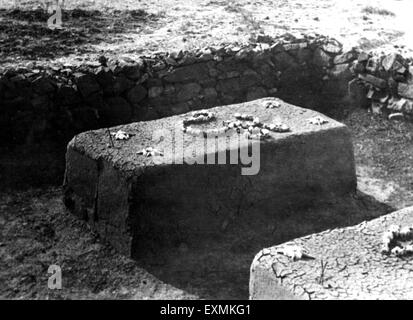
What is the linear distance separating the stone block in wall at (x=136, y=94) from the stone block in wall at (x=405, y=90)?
10.1 feet

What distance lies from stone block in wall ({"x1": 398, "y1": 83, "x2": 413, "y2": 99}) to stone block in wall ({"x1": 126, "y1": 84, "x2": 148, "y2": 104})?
3076mm

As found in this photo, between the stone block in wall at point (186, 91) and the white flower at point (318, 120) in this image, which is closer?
the white flower at point (318, 120)

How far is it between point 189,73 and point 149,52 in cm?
80

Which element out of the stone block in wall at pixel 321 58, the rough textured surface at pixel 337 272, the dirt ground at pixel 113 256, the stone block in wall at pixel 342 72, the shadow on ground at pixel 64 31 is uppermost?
the rough textured surface at pixel 337 272

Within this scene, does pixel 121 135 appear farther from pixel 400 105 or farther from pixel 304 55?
pixel 400 105

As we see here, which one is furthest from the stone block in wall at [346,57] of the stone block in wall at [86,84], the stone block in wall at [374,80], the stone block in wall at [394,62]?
the stone block in wall at [86,84]

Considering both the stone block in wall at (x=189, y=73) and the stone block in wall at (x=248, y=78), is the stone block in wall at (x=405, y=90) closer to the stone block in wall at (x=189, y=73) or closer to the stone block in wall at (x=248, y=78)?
the stone block in wall at (x=248, y=78)

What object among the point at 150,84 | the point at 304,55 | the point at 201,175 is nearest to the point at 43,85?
the point at 150,84

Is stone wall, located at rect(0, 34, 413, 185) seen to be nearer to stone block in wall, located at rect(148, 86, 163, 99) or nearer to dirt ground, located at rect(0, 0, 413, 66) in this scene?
stone block in wall, located at rect(148, 86, 163, 99)

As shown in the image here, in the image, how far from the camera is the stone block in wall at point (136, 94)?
7871 millimetres

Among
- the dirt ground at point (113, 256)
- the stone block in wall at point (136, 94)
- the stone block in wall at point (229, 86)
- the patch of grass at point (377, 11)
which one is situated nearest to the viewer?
the dirt ground at point (113, 256)

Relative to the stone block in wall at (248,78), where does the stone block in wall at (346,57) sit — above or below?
above
